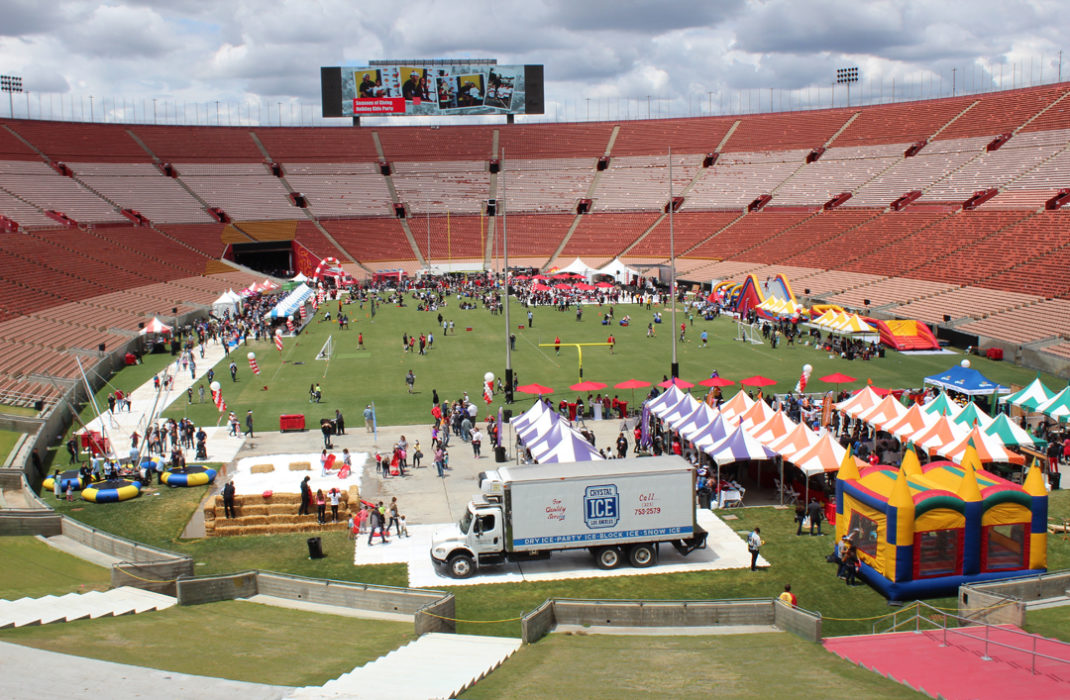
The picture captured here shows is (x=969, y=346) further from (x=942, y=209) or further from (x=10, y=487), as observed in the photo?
(x=10, y=487)

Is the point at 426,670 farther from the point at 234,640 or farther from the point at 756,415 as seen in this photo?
the point at 756,415

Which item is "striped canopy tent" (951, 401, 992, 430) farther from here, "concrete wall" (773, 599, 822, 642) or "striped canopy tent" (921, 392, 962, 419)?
"concrete wall" (773, 599, 822, 642)

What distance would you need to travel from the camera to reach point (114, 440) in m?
30.9

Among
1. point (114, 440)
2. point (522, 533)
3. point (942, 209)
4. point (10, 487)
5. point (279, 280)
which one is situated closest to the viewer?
point (522, 533)

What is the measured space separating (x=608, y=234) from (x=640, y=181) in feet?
31.0

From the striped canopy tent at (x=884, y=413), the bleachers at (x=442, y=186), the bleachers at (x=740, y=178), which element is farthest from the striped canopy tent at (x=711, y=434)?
the bleachers at (x=442, y=186)

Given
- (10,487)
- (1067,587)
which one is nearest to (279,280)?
(10,487)

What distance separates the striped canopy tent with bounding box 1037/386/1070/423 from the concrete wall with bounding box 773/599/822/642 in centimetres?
1690

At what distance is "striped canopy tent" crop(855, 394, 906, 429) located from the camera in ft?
91.2

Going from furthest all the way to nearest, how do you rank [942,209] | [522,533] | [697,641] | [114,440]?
1. [942,209]
2. [114,440]
3. [522,533]
4. [697,641]

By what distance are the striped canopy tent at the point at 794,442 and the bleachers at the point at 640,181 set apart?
232 feet

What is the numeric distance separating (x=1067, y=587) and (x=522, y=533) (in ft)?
34.1

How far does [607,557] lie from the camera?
19.2 meters

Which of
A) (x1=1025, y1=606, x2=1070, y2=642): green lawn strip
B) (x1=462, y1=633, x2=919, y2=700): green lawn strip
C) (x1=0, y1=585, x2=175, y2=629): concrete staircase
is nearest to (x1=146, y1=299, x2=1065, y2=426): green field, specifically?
(x1=0, y1=585, x2=175, y2=629): concrete staircase
